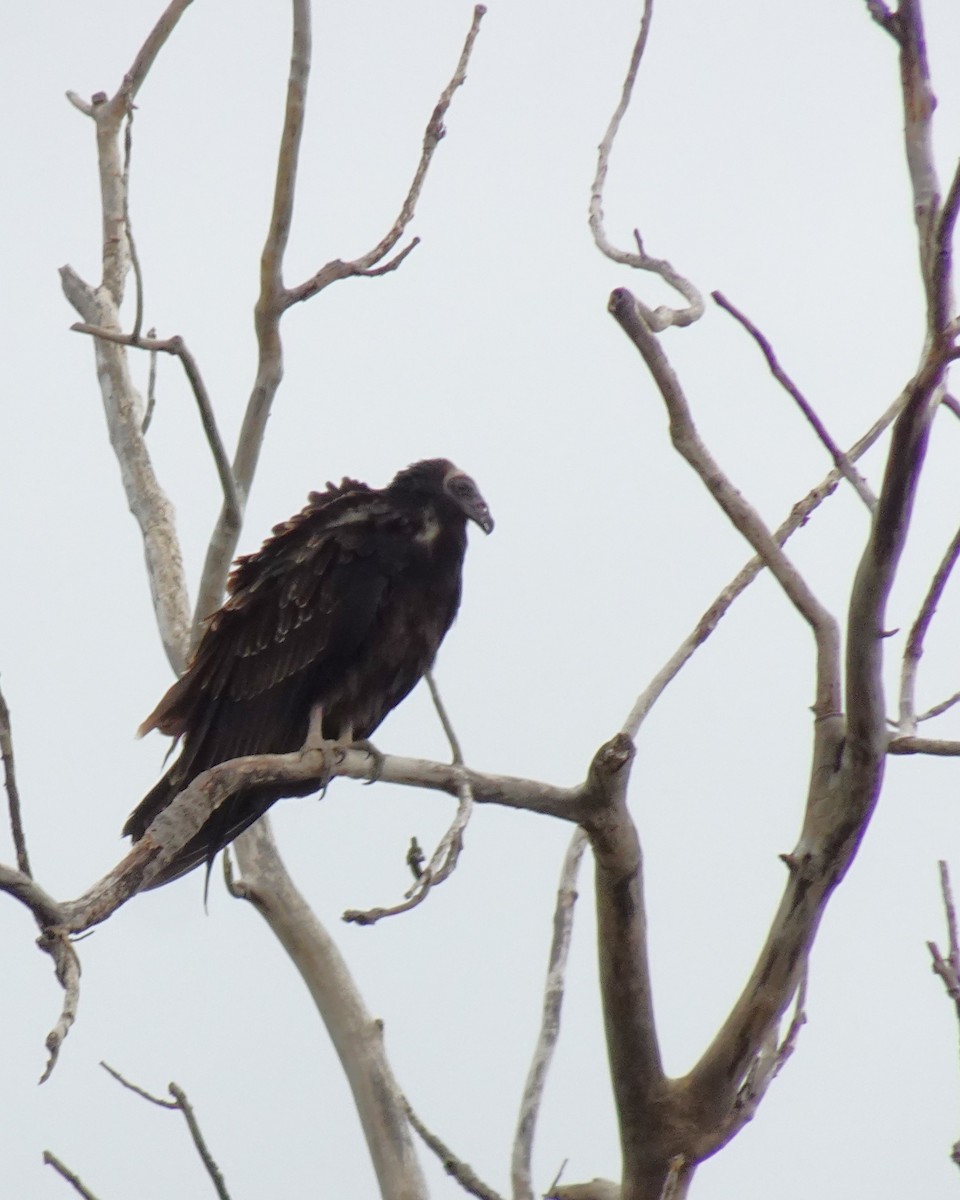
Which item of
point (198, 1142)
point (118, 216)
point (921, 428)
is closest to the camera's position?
point (921, 428)

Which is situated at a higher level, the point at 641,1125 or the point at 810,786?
the point at 810,786

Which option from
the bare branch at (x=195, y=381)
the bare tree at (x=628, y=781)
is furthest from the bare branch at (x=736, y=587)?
the bare branch at (x=195, y=381)

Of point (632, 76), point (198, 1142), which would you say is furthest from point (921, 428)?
point (198, 1142)

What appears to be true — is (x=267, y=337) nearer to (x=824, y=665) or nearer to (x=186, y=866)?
(x=186, y=866)

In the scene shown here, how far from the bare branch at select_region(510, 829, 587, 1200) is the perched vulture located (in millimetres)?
777

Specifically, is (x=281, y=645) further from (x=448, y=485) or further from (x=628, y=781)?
(x=628, y=781)

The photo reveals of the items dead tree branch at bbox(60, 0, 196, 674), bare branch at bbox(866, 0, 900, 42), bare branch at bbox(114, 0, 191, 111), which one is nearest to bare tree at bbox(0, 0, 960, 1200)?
bare branch at bbox(866, 0, 900, 42)

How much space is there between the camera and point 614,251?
3.85m

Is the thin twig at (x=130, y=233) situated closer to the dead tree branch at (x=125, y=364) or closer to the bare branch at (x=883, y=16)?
the dead tree branch at (x=125, y=364)

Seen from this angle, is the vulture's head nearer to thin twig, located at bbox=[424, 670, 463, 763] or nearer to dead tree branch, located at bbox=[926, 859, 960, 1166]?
thin twig, located at bbox=[424, 670, 463, 763]

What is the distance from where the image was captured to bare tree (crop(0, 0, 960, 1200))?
2824 millimetres

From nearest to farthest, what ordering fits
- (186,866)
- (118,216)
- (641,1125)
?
(641,1125), (186,866), (118,216)

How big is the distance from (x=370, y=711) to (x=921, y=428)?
2.27m

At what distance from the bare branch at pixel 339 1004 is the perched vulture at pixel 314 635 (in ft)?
1.84
